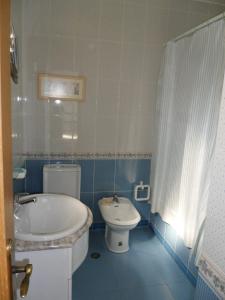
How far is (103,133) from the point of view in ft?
8.59

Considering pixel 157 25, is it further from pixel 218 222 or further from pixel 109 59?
pixel 218 222

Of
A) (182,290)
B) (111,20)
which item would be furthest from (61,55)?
(182,290)

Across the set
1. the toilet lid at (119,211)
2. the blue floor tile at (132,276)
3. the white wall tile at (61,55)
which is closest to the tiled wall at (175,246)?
the blue floor tile at (132,276)

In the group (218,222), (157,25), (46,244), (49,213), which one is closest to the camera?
(218,222)

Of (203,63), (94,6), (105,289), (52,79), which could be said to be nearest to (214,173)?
(203,63)

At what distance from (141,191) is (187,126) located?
1.07 meters

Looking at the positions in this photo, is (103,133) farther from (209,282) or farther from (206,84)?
→ (209,282)

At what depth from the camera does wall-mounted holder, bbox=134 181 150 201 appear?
278 centimetres

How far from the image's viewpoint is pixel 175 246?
93.9 inches

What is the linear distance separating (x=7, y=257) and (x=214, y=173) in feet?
2.79

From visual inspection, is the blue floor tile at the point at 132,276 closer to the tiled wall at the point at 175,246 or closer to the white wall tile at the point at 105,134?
the tiled wall at the point at 175,246

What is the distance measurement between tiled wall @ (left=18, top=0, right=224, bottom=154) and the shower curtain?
0.80 feet

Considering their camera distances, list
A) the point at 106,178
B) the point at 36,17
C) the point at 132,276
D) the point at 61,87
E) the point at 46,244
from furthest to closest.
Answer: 1. the point at 106,178
2. the point at 61,87
3. the point at 36,17
4. the point at 132,276
5. the point at 46,244

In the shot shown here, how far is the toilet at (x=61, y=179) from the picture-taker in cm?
245
